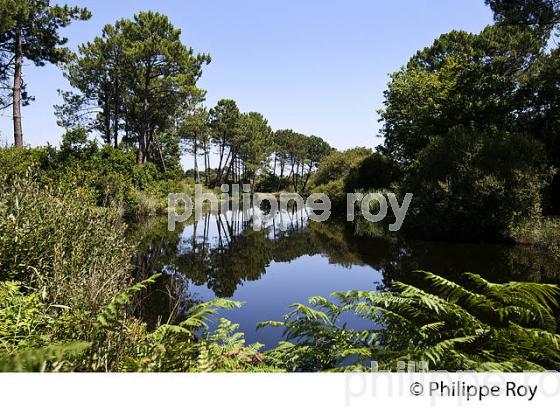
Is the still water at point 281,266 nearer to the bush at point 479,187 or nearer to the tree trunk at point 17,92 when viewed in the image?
the bush at point 479,187

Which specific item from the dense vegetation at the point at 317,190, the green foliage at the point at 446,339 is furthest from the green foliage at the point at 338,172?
the green foliage at the point at 446,339

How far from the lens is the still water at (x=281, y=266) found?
24.3 ft

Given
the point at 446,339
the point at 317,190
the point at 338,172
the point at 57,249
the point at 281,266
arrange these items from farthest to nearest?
the point at 338,172 < the point at 317,190 < the point at 281,266 < the point at 57,249 < the point at 446,339

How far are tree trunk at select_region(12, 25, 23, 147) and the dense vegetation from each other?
10 cm

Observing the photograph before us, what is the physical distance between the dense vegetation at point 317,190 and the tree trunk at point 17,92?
97mm

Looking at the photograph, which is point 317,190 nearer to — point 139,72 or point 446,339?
point 139,72

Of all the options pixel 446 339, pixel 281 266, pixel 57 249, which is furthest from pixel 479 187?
pixel 57 249

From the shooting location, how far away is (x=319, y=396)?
2.05 metres

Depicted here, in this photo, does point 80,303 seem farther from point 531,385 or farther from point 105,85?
point 105,85

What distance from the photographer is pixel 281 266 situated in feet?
39.3

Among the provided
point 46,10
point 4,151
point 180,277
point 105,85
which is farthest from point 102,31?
point 180,277

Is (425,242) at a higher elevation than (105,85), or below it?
below

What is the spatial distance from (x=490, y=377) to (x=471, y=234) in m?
15.3

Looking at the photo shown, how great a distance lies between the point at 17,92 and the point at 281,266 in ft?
66.6
